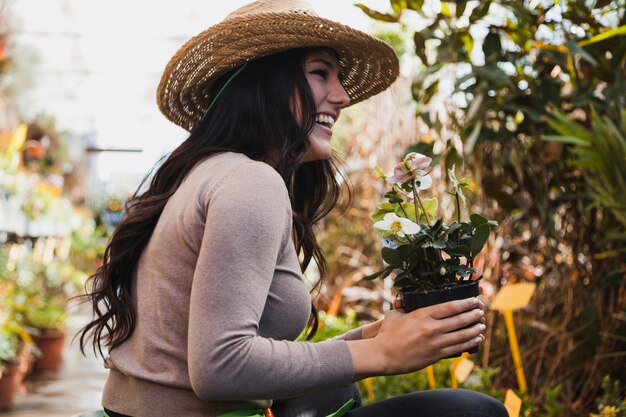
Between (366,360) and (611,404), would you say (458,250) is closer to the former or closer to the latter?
(366,360)

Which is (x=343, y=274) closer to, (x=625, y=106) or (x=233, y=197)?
(x=625, y=106)

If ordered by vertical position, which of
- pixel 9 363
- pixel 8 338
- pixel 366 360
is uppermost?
pixel 366 360

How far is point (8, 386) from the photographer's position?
14.0ft

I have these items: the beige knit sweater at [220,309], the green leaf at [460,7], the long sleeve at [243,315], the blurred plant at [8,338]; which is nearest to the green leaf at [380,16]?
the green leaf at [460,7]

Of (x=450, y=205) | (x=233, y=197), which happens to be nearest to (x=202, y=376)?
(x=233, y=197)

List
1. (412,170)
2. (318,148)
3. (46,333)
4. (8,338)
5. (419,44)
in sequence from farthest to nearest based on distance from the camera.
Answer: (46,333)
(8,338)
(419,44)
(318,148)
(412,170)

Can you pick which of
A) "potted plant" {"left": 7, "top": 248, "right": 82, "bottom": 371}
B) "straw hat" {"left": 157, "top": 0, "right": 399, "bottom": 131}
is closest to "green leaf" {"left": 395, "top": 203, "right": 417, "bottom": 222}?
"straw hat" {"left": 157, "top": 0, "right": 399, "bottom": 131}

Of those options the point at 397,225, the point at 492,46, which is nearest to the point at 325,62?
the point at 397,225

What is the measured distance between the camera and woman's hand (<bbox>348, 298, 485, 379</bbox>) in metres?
1.23

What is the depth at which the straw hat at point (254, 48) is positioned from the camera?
1487 millimetres

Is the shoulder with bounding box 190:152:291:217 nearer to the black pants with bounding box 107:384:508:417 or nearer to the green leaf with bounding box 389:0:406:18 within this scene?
the black pants with bounding box 107:384:508:417

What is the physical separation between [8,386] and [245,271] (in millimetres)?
3501

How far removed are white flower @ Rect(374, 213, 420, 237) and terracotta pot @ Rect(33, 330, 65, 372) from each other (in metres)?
4.58

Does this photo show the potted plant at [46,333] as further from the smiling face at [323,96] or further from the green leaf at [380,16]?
the smiling face at [323,96]
